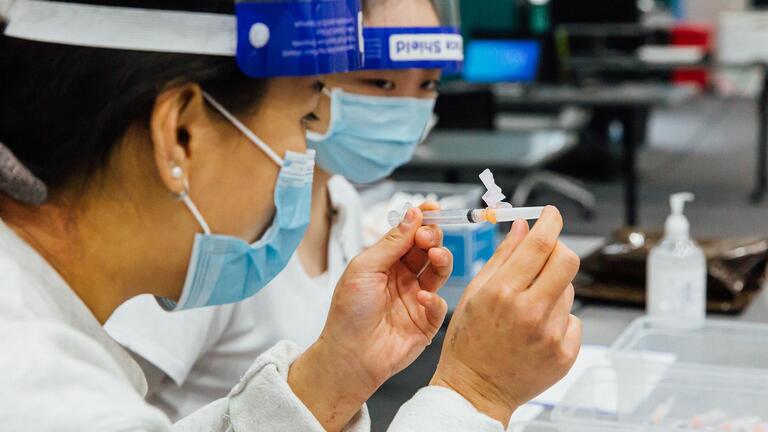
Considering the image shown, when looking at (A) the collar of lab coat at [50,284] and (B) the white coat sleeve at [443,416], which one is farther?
(B) the white coat sleeve at [443,416]

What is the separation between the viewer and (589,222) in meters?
6.23

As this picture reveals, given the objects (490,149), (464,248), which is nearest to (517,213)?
(464,248)

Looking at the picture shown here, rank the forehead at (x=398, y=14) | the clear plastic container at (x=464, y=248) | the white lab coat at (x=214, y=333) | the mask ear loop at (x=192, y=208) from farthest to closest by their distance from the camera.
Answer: the clear plastic container at (x=464, y=248) < the forehead at (x=398, y=14) < the white lab coat at (x=214, y=333) < the mask ear loop at (x=192, y=208)

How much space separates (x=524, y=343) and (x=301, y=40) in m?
0.39

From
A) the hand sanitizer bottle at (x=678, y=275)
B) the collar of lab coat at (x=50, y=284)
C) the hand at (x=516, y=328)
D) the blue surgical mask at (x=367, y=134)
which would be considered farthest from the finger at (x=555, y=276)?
the hand sanitizer bottle at (x=678, y=275)

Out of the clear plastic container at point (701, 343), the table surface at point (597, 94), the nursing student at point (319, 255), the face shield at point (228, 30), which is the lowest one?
the table surface at point (597, 94)

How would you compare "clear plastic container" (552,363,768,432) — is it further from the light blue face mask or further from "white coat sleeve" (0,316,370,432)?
"white coat sleeve" (0,316,370,432)

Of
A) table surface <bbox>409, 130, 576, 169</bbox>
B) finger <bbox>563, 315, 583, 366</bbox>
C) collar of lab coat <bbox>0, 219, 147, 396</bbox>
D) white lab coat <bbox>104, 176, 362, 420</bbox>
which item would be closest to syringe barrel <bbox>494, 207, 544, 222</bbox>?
finger <bbox>563, 315, 583, 366</bbox>

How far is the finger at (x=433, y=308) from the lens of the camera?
1229 millimetres

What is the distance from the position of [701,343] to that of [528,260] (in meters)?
1.00

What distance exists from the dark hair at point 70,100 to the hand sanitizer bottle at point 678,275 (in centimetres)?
130

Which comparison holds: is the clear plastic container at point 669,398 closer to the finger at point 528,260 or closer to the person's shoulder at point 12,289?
the finger at point 528,260

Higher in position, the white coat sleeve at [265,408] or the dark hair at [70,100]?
the dark hair at [70,100]

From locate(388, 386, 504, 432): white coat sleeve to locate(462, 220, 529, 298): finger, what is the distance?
0.37ft
